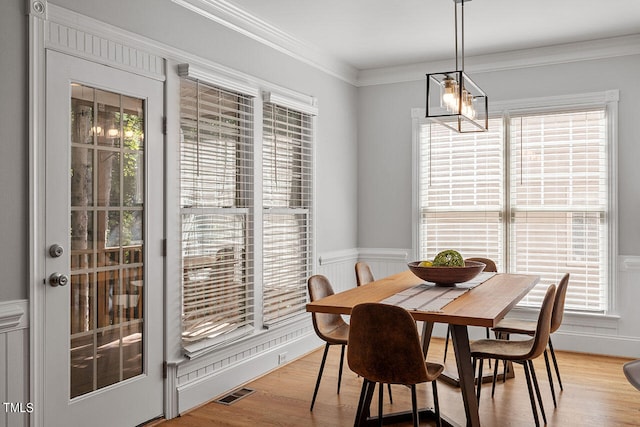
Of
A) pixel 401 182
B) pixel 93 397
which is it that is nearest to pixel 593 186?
pixel 401 182

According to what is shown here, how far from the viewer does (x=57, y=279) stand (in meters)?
2.67

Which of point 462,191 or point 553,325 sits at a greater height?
point 462,191

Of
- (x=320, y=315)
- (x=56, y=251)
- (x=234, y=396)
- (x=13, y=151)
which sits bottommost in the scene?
(x=234, y=396)

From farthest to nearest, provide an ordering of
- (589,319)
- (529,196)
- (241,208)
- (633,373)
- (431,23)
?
1. (529,196)
2. (589,319)
3. (431,23)
4. (241,208)
5. (633,373)

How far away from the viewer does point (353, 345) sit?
2627 mm

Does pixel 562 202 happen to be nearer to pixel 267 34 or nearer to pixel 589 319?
pixel 589 319

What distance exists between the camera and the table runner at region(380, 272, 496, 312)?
280cm

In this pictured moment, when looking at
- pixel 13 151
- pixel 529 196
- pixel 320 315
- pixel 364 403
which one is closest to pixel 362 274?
pixel 320 315

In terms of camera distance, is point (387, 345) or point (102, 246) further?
point (102, 246)

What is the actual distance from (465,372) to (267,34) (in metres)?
2.95

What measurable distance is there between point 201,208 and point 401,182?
261cm

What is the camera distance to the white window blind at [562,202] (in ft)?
15.8

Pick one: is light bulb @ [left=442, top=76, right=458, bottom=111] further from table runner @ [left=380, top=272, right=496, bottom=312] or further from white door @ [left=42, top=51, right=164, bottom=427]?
white door @ [left=42, top=51, right=164, bottom=427]

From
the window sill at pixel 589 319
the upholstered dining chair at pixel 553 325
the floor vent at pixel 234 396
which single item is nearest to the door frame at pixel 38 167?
the floor vent at pixel 234 396
